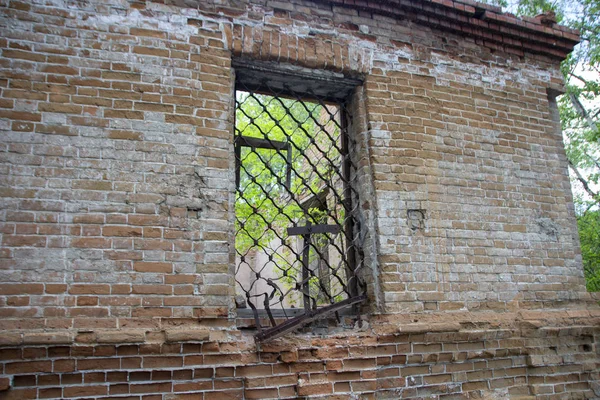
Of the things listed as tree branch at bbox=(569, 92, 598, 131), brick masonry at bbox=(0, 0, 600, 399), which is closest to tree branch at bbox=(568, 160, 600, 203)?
tree branch at bbox=(569, 92, 598, 131)

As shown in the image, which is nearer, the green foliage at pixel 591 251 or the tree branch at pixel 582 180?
the green foliage at pixel 591 251

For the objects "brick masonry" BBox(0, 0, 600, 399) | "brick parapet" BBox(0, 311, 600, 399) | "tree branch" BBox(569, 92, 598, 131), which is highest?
"tree branch" BBox(569, 92, 598, 131)

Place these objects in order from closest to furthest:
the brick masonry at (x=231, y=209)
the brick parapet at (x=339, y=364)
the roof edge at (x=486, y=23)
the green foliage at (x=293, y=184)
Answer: the brick parapet at (x=339, y=364), the brick masonry at (x=231, y=209), the green foliage at (x=293, y=184), the roof edge at (x=486, y=23)

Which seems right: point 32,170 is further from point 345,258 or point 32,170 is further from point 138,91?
point 345,258

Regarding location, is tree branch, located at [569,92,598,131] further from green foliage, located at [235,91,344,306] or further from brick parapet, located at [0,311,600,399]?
brick parapet, located at [0,311,600,399]

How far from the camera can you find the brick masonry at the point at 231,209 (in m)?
2.78

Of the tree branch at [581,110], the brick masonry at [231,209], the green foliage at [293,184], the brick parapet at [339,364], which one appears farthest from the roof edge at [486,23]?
the tree branch at [581,110]

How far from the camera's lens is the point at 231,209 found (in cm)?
329

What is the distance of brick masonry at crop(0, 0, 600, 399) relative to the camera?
9.12 feet

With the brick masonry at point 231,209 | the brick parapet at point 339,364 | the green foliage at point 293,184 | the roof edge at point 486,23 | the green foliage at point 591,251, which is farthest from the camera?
the green foliage at point 591,251

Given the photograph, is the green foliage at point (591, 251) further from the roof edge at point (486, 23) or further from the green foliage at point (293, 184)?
the roof edge at point (486, 23)

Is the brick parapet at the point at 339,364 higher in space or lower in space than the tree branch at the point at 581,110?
lower

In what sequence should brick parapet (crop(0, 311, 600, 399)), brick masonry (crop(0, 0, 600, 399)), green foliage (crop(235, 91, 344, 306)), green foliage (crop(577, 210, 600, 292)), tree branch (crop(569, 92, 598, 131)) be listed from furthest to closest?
tree branch (crop(569, 92, 598, 131))
green foliage (crop(577, 210, 600, 292))
green foliage (crop(235, 91, 344, 306))
brick masonry (crop(0, 0, 600, 399))
brick parapet (crop(0, 311, 600, 399))

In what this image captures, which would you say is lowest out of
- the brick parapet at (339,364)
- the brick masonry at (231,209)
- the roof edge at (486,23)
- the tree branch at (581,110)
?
the brick parapet at (339,364)
